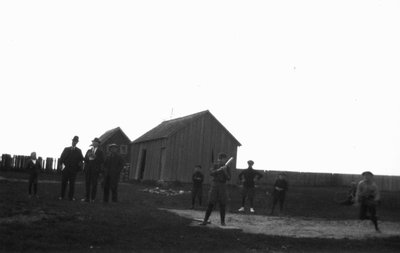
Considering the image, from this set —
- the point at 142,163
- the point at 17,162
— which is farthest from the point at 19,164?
the point at 142,163

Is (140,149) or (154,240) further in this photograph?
(140,149)

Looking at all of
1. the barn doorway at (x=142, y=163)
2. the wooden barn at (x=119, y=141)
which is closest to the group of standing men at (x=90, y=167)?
the barn doorway at (x=142, y=163)

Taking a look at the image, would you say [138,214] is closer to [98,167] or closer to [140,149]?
[98,167]

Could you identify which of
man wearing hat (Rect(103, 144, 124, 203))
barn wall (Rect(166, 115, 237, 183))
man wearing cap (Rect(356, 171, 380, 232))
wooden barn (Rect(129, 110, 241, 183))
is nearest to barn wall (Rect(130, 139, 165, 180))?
wooden barn (Rect(129, 110, 241, 183))

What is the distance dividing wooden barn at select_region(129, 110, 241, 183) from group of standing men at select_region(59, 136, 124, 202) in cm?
1883

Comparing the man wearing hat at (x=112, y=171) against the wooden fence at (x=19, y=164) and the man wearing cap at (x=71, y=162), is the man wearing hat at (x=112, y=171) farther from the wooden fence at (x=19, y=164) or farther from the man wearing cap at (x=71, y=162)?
the wooden fence at (x=19, y=164)

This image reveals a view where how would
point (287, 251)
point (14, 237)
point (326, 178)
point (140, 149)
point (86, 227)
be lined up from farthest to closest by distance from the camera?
point (326, 178)
point (140, 149)
point (86, 227)
point (287, 251)
point (14, 237)

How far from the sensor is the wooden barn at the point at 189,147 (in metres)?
35.1

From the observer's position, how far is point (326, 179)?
59.2 meters

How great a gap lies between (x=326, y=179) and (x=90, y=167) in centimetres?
4789

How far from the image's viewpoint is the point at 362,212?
13445mm

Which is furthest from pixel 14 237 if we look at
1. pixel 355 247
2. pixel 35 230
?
pixel 355 247

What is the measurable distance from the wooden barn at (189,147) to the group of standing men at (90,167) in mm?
18834

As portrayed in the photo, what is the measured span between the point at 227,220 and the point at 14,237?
7.01 metres
